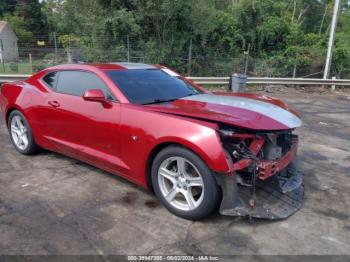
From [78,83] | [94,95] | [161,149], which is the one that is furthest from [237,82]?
[161,149]

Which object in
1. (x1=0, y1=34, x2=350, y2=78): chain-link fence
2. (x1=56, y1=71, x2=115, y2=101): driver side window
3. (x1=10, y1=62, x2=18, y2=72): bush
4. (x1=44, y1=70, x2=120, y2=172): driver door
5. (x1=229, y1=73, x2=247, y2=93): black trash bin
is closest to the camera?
(x1=44, y1=70, x2=120, y2=172): driver door

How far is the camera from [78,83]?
4691mm

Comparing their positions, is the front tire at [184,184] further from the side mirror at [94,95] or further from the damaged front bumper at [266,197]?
the side mirror at [94,95]

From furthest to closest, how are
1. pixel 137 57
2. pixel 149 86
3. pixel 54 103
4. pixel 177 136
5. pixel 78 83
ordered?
pixel 137 57 → pixel 54 103 → pixel 78 83 → pixel 149 86 → pixel 177 136

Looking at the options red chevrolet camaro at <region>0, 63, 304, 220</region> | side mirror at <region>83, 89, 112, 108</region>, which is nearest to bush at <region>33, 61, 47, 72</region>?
red chevrolet camaro at <region>0, 63, 304, 220</region>

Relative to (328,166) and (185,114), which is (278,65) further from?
(185,114)

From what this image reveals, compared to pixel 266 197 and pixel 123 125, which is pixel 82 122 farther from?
pixel 266 197

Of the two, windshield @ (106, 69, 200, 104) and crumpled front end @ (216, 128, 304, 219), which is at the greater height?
windshield @ (106, 69, 200, 104)

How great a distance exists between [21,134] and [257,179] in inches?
146

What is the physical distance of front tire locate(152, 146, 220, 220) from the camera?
3371 mm

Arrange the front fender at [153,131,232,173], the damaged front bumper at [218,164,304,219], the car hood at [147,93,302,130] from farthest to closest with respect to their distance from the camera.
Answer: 1. the car hood at [147,93,302,130]
2. the damaged front bumper at [218,164,304,219]
3. the front fender at [153,131,232,173]

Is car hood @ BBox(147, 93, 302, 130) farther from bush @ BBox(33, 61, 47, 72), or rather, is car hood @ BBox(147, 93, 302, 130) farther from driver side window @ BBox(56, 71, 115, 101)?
bush @ BBox(33, 61, 47, 72)

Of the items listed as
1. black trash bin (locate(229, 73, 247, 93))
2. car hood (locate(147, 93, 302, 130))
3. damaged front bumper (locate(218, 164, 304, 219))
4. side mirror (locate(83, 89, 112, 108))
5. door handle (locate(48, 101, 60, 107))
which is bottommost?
damaged front bumper (locate(218, 164, 304, 219))

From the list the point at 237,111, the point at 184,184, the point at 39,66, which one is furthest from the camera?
the point at 39,66
